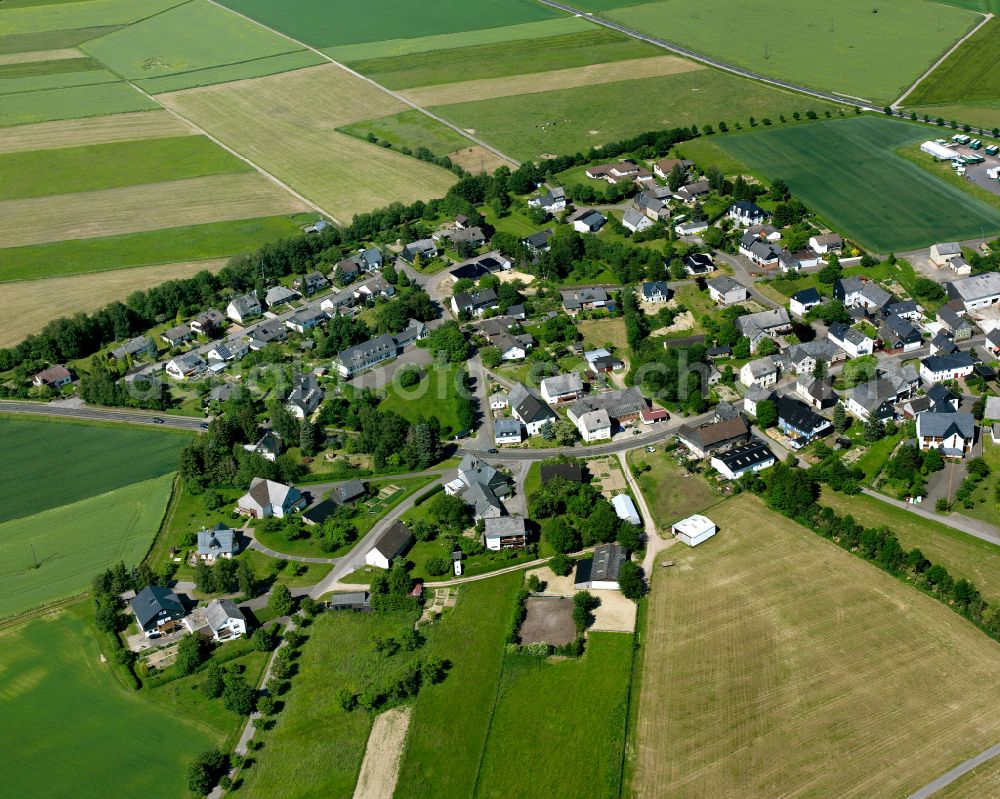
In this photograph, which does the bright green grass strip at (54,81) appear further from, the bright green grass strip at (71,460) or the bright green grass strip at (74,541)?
the bright green grass strip at (74,541)

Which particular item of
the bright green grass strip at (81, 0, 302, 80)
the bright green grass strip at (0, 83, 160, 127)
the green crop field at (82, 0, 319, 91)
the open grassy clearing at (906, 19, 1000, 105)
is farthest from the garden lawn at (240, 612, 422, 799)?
the bright green grass strip at (81, 0, 302, 80)

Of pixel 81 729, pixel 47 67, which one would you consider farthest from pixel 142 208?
pixel 81 729

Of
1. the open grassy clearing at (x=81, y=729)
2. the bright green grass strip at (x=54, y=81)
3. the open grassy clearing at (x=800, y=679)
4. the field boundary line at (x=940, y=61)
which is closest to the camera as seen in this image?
the open grassy clearing at (x=800, y=679)

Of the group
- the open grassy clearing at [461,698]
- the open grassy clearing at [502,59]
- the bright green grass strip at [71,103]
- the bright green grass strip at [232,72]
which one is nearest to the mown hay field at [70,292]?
the bright green grass strip at [71,103]

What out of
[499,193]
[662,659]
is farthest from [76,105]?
[662,659]

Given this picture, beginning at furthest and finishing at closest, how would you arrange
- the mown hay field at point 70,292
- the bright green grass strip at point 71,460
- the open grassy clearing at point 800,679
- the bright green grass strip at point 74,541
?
the mown hay field at point 70,292 < the bright green grass strip at point 71,460 < the bright green grass strip at point 74,541 < the open grassy clearing at point 800,679

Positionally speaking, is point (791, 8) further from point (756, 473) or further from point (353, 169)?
point (756, 473)
